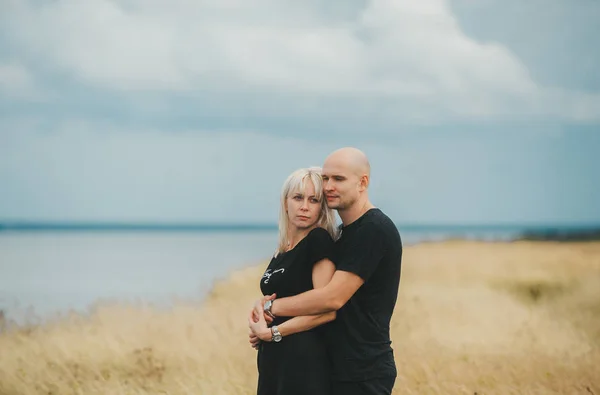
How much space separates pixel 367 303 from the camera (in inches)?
212

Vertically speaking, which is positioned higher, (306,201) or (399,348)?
(306,201)

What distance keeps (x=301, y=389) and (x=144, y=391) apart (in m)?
4.07

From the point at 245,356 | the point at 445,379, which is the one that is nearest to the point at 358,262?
the point at 445,379

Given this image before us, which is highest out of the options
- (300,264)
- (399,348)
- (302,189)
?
(302,189)

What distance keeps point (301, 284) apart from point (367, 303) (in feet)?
1.51

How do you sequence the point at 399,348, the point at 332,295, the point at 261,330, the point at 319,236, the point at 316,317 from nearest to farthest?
the point at 332,295, the point at 316,317, the point at 319,236, the point at 261,330, the point at 399,348

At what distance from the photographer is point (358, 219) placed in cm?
541

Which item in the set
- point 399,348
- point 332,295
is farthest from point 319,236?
point 399,348

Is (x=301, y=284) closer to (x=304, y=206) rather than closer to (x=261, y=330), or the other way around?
(x=261, y=330)

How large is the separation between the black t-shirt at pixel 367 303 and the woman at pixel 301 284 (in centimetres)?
10

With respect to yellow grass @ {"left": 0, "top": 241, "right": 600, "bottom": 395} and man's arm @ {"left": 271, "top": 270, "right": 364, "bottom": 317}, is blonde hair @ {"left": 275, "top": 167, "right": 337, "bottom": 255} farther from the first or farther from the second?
yellow grass @ {"left": 0, "top": 241, "right": 600, "bottom": 395}

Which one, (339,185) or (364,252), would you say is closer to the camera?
(364,252)

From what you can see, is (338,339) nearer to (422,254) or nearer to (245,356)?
(245,356)

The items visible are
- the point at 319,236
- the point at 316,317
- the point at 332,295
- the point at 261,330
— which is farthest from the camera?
the point at 261,330
